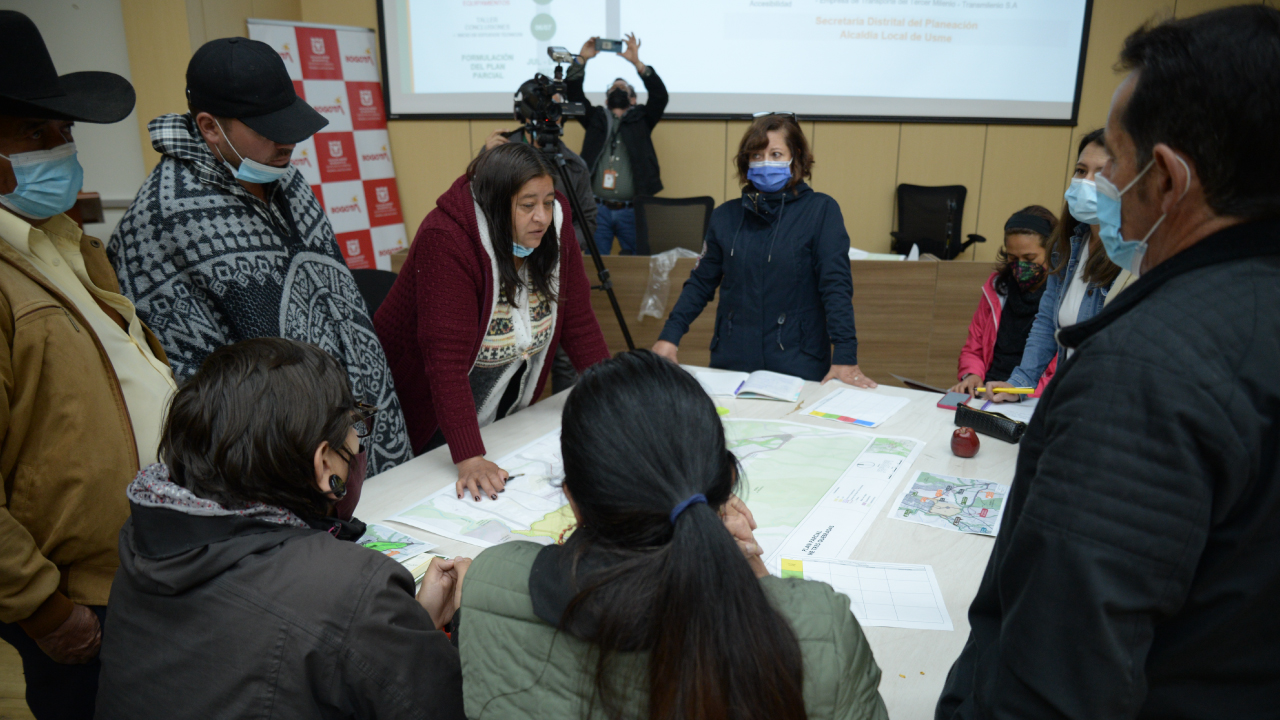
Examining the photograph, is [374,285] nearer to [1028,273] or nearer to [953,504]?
[953,504]

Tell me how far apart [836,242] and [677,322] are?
0.54 m

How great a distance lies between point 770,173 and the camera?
2.28 meters

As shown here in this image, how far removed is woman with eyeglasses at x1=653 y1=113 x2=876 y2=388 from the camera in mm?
2221

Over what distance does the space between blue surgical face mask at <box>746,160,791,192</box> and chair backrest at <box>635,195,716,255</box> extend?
1916mm

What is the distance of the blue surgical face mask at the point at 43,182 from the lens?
46.6 inches

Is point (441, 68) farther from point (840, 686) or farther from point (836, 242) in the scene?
point (840, 686)

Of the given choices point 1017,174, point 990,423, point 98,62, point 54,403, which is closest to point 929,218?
point 1017,174

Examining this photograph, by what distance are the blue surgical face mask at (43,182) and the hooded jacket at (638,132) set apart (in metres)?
3.34

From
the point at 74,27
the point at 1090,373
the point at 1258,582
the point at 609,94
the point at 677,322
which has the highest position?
the point at 74,27

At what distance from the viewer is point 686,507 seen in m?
0.66

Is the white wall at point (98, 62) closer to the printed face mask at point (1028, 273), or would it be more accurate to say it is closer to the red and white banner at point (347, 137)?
the red and white banner at point (347, 137)

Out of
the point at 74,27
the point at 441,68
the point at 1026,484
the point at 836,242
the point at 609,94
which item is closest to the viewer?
the point at 1026,484

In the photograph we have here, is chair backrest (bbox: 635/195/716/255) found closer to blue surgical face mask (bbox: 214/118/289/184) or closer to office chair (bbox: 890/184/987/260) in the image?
office chair (bbox: 890/184/987/260)

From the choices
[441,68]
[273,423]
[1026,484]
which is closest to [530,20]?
[441,68]
